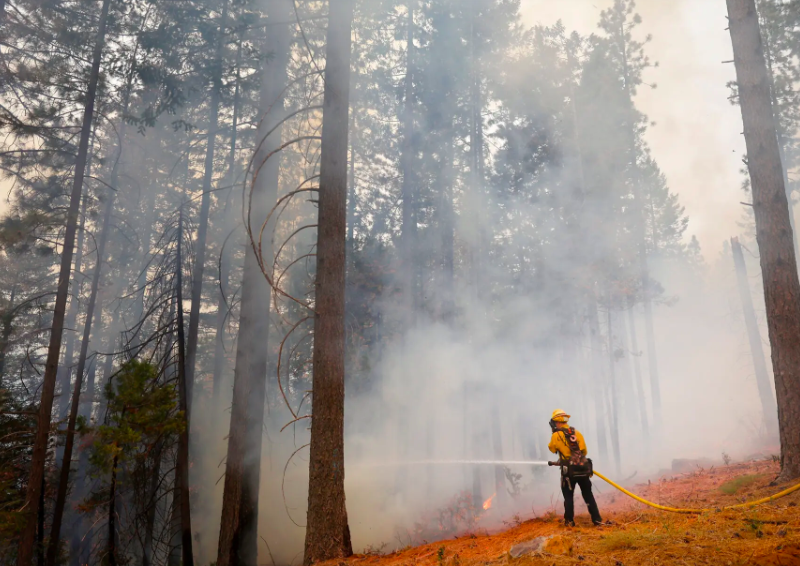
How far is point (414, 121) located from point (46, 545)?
15.0m

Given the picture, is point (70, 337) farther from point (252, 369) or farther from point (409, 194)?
point (252, 369)

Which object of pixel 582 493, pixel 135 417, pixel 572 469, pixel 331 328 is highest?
pixel 331 328

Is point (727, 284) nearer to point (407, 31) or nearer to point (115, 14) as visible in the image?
point (407, 31)

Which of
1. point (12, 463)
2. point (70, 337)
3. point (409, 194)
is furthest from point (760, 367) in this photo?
point (70, 337)

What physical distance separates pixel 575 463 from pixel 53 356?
853 cm

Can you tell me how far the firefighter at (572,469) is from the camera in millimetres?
6613

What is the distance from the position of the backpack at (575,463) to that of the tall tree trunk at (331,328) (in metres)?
3.26

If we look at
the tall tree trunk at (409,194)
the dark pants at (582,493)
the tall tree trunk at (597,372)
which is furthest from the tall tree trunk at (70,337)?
the tall tree trunk at (597,372)

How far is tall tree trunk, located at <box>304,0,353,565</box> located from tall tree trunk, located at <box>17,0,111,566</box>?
4.59 m

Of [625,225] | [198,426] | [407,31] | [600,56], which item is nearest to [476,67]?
[407,31]

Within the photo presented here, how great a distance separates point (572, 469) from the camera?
671cm

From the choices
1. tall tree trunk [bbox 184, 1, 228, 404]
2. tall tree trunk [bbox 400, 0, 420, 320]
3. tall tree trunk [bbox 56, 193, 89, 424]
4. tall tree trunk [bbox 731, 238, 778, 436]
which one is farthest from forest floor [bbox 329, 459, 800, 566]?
tall tree trunk [bbox 731, 238, 778, 436]

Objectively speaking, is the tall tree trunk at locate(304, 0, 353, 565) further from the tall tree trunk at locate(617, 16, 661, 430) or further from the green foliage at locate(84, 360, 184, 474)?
the tall tree trunk at locate(617, 16, 661, 430)

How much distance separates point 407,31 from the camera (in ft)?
54.4
